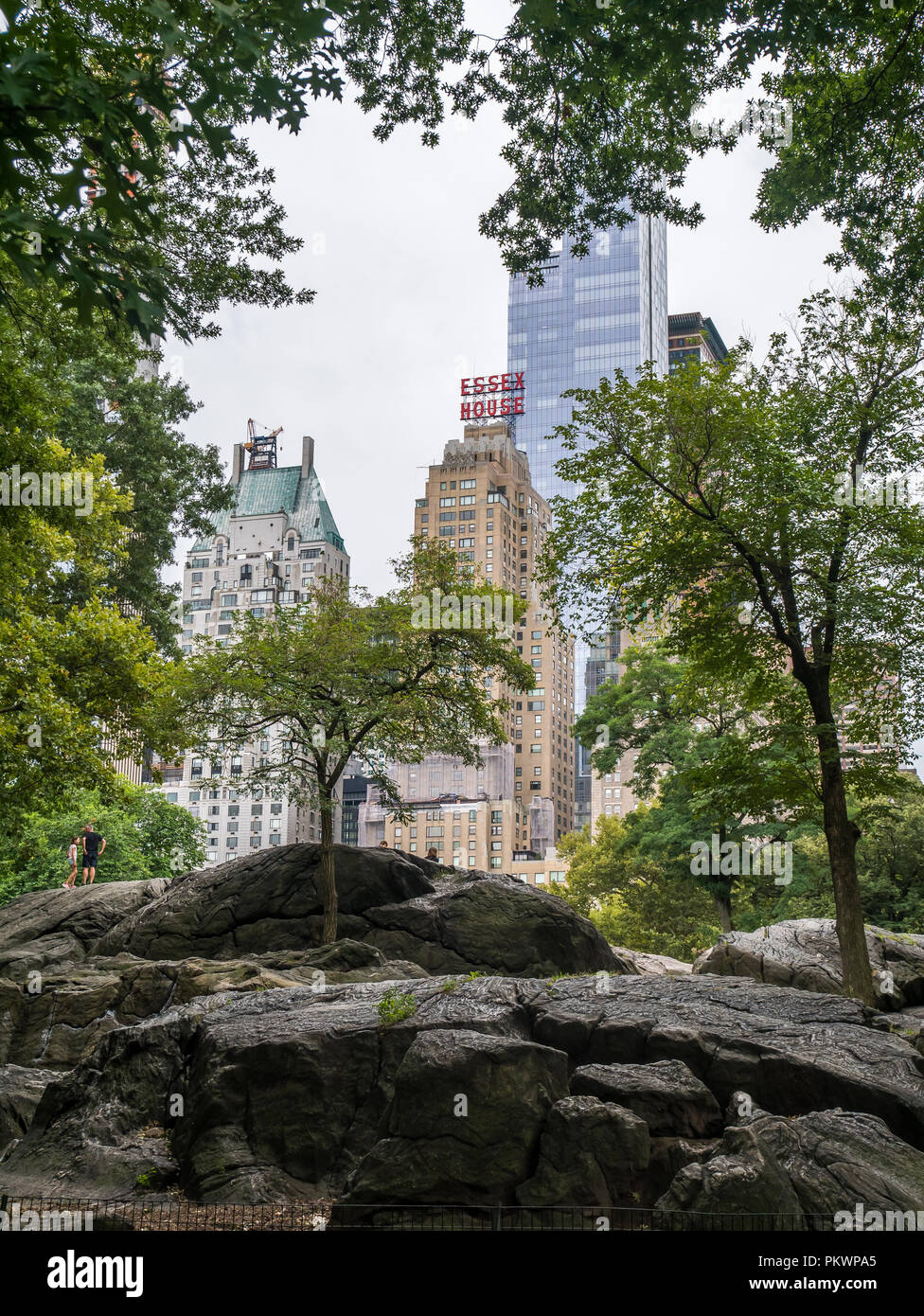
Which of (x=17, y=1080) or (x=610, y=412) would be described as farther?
(x=610, y=412)

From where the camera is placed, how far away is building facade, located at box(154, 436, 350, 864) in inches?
6412

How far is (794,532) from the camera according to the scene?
1986cm

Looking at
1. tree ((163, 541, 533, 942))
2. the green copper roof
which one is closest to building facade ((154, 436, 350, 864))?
the green copper roof

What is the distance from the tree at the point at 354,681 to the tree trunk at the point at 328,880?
33mm

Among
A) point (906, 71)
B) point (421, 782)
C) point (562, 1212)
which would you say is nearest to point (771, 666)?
point (906, 71)

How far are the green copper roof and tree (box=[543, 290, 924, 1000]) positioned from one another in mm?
158412

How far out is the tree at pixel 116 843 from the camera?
48219mm

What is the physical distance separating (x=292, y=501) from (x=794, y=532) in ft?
551

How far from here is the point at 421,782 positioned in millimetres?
139250

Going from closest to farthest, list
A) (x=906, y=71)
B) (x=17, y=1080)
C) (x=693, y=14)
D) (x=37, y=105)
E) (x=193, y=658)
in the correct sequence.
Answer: (x=37, y=105) < (x=693, y=14) < (x=906, y=71) < (x=17, y=1080) < (x=193, y=658)

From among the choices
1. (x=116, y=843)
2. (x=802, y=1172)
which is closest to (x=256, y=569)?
(x=116, y=843)
